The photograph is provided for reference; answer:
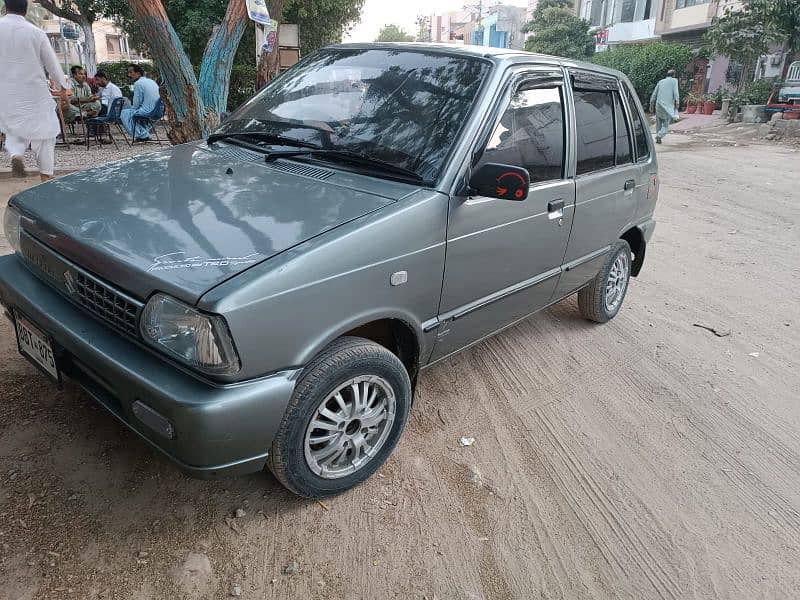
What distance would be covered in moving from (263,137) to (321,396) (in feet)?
5.19

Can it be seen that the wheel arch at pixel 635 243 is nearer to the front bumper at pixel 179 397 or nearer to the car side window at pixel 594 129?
the car side window at pixel 594 129

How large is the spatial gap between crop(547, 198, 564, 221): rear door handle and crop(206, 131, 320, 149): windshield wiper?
1.28m

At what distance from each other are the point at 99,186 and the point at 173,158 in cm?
48

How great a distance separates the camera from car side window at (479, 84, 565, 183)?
9.47ft

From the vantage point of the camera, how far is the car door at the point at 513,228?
2.73 meters

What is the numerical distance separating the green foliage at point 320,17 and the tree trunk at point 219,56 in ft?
39.0

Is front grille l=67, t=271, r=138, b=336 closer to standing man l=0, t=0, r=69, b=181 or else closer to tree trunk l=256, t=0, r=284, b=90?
standing man l=0, t=0, r=69, b=181

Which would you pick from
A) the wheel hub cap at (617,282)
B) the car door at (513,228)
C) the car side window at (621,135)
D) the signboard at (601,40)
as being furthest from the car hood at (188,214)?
the signboard at (601,40)

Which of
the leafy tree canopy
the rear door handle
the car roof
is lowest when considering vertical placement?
the rear door handle

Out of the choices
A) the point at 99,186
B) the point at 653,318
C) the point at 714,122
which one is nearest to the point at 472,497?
the point at 99,186

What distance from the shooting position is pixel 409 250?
2412 millimetres

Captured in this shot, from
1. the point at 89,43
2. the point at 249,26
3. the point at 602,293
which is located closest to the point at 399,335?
the point at 602,293

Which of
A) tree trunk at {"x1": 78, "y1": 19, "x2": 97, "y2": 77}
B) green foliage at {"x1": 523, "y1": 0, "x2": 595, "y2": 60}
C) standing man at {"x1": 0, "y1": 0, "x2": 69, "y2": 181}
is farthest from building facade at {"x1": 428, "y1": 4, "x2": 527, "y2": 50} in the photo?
standing man at {"x1": 0, "y1": 0, "x2": 69, "y2": 181}

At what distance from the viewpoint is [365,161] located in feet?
8.91
